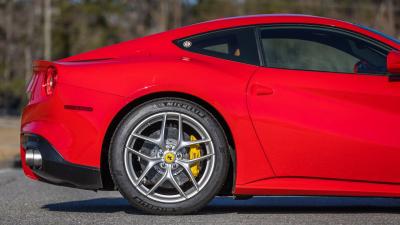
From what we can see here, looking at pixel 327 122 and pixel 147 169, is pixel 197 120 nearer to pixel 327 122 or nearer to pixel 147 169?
pixel 147 169

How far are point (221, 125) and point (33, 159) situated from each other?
4.06 ft

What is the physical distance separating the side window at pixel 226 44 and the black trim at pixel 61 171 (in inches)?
40.5

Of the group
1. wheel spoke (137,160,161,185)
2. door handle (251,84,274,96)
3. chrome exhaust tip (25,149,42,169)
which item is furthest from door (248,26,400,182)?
chrome exhaust tip (25,149,42,169)

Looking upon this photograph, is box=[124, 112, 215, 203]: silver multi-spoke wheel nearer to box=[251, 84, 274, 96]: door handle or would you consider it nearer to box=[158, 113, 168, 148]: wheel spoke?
box=[158, 113, 168, 148]: wheel spoke

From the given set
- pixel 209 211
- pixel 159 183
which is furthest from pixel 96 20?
pixel 159 183

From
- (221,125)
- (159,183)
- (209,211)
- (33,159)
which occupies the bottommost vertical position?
(209,211)

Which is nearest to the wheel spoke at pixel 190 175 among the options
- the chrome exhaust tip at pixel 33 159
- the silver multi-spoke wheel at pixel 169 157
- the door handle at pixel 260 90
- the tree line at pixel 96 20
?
the silver multi-spoke wheel at pixel 169 157

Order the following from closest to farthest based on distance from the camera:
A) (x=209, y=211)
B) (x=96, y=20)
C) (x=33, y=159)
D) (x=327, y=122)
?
(x=327, y=122), (x=33, y=159), (x=209, y=211), (x=96, y=20)

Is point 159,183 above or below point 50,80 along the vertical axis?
below

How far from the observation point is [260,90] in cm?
552

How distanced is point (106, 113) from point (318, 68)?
138cm

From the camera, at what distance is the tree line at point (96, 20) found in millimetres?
64250

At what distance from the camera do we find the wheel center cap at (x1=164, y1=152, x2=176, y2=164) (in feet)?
18.4

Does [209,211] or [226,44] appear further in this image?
[209,211]
